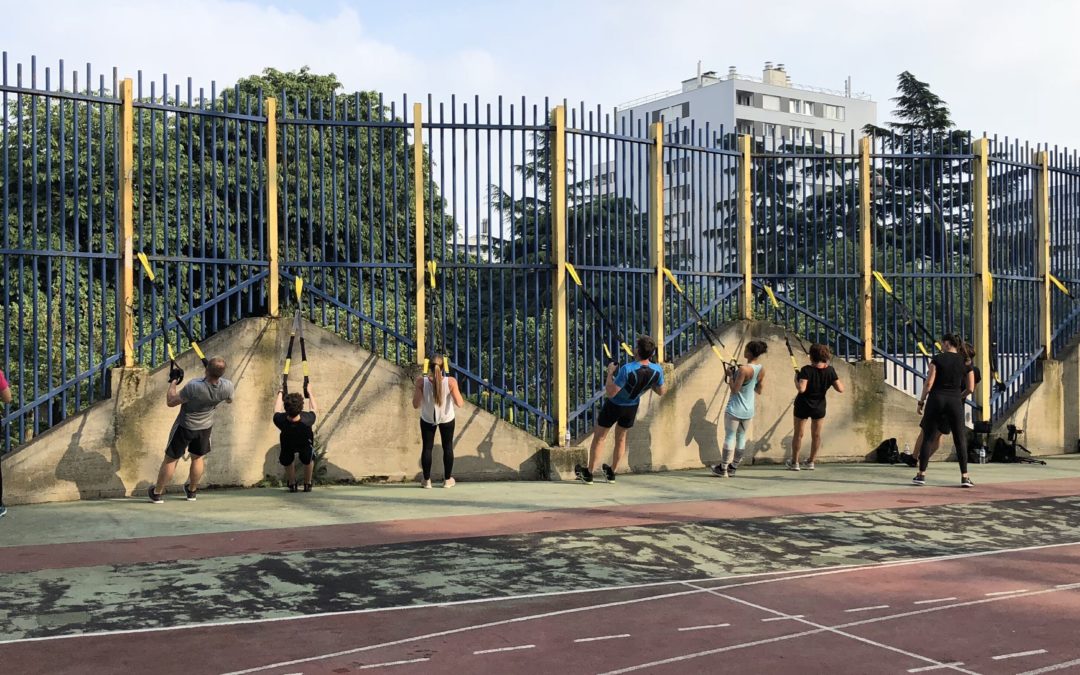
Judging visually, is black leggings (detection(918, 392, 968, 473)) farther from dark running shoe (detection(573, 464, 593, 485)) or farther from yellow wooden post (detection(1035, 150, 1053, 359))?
yellow wooden post (detection(1035, 150, 1053, 359))

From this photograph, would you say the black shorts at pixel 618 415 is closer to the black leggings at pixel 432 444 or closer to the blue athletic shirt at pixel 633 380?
the blue athletic shirt at pixel 633 380

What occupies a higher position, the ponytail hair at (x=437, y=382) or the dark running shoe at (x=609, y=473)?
the ponytail hair at (x=437, y=382)

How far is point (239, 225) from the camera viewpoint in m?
12.2

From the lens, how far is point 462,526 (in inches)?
377

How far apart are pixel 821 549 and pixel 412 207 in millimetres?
6639

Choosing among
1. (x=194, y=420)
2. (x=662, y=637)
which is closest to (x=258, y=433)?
(x=194, y=420)

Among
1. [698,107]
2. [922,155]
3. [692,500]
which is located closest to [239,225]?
[692,500]

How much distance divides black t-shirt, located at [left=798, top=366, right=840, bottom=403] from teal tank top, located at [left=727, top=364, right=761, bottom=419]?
78 cm

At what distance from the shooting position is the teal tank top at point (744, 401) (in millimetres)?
13562

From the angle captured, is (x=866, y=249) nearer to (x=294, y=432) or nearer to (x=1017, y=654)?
(x=294, y=432)

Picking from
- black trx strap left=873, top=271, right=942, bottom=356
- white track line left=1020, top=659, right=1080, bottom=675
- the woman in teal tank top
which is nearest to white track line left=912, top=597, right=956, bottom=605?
white track line left=1020, top=659, right=1080, bottom=675

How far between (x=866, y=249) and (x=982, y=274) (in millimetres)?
1913

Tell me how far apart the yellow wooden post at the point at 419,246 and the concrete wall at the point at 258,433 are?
1.38ft

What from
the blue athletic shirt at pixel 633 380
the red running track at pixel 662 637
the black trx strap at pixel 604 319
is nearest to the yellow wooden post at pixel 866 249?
the black trx strap at pixel 604 319
